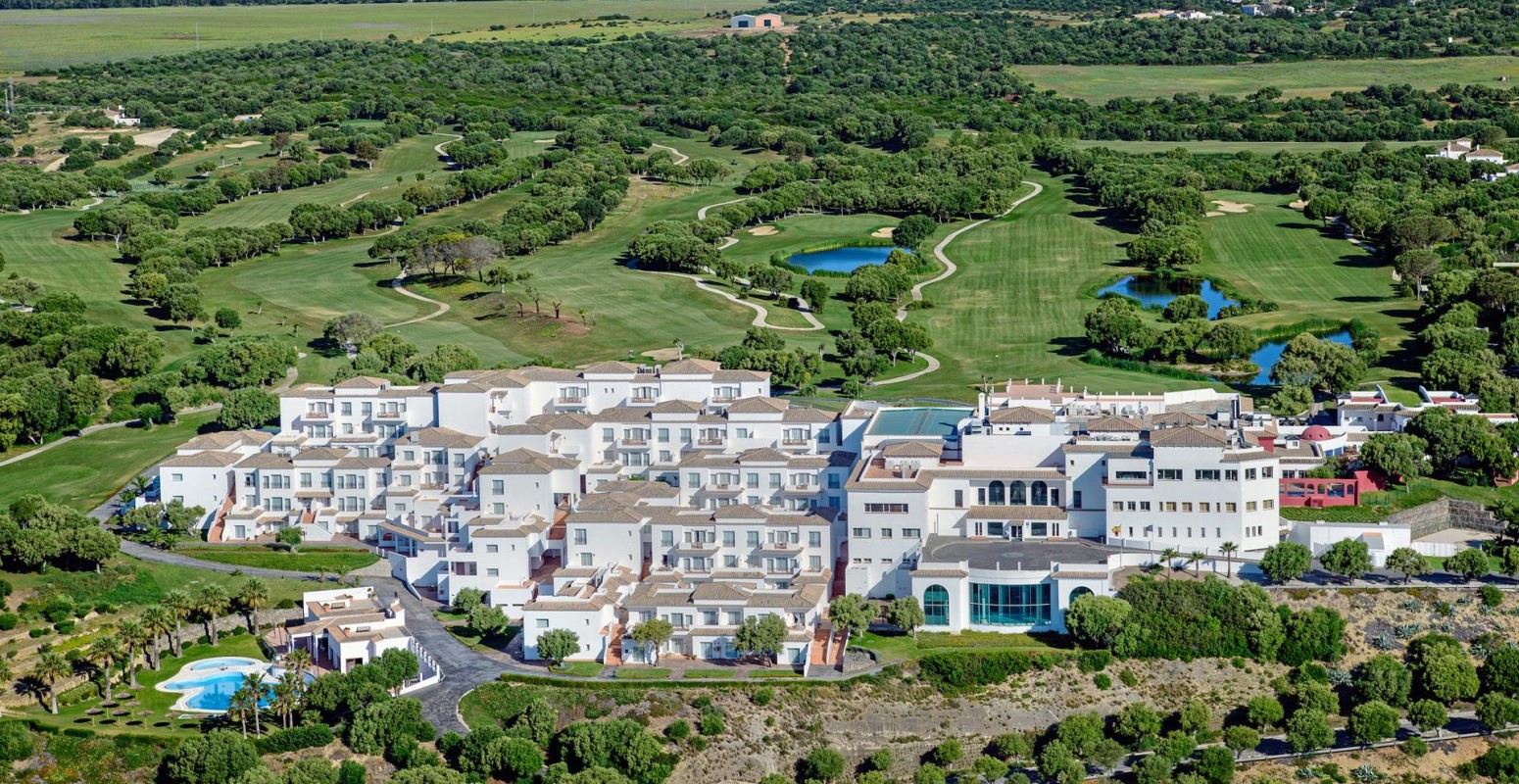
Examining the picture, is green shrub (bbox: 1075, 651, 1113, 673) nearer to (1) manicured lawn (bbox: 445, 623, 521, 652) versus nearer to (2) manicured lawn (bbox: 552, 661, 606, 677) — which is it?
(2) manicured lawn (bbox: 552, 661, 606, 677)

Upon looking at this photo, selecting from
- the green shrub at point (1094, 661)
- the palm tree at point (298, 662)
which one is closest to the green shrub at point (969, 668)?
the green shrub at point (1094, 661)

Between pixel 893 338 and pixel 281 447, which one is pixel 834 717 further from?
pixel 893 338

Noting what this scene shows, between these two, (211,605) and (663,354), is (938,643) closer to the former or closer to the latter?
(211,605)

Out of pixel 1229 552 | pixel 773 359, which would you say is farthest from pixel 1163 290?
pixel 1229 552

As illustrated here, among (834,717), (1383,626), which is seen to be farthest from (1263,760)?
(834,717)

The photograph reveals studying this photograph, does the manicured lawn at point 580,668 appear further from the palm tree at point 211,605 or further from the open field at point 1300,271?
the open field at point 1300,271
